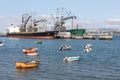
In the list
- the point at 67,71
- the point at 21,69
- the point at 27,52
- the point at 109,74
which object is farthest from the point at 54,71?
the point at 27,52

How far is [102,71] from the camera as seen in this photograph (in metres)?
53.4

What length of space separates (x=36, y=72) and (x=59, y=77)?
228 inches

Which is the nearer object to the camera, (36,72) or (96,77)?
(96,77)

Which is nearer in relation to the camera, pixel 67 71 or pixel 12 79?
pixel 12 79

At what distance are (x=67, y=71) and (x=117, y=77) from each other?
914 cm

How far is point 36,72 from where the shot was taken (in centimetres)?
5181

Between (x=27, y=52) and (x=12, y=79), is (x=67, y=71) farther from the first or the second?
(x=27, y=52)

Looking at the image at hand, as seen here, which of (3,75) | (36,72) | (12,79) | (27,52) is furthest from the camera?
(27,52)

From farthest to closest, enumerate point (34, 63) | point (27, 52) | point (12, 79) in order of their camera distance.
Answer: point (27, 52) < point (34, 63) < point (12, 79)

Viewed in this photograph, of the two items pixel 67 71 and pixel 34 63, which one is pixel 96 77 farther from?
pixel 34 63

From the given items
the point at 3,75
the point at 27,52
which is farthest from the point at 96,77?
the point at 27,52

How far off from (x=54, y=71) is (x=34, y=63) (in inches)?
193

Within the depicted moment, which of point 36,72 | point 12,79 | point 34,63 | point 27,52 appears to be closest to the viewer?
point 12,79

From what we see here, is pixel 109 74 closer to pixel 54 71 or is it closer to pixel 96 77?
pixel 96 77
